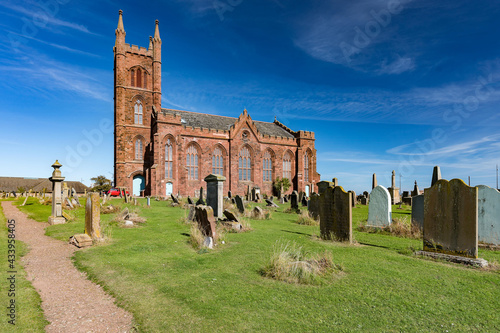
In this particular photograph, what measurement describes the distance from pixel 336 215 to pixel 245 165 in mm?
28125

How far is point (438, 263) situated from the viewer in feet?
20.4

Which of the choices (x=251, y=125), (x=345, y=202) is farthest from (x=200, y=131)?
(x=345, y=202)

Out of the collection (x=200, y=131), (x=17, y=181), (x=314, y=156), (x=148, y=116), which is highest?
(x=148, y=116)

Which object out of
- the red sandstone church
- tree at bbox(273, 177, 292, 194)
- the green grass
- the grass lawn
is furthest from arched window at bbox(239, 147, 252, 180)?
the green grass

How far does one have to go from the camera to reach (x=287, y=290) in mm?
4672

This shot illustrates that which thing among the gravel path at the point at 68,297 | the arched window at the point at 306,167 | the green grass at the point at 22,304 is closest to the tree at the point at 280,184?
the arched window at the point at 306,167

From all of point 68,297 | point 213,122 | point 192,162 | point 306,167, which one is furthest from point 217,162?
point 68,297

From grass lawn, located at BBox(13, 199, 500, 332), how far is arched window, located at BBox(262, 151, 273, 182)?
30.5 metres

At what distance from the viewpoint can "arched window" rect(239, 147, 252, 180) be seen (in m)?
36.3

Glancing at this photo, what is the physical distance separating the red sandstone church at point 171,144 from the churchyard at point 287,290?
24024mm

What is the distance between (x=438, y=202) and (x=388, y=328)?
484 cm

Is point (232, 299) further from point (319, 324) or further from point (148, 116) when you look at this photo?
point (148, 116)

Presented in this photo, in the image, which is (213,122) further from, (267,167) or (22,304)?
(22,304)

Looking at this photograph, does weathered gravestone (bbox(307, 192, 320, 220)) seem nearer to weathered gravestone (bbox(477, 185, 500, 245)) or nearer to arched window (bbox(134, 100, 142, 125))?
weathered gravestone (bbox(477, 185, 500, 245))
